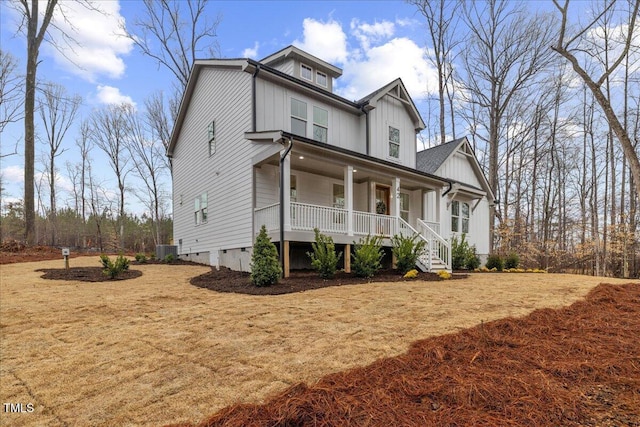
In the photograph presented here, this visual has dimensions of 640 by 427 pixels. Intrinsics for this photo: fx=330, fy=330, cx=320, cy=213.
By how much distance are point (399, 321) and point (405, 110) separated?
42.3ft

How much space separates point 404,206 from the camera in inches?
578

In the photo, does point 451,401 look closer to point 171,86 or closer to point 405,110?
point 405,110

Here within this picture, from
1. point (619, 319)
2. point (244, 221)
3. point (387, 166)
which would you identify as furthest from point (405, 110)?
point (619, 319)

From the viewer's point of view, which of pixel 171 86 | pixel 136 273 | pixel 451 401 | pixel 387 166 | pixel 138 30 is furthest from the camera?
pixel 171 86

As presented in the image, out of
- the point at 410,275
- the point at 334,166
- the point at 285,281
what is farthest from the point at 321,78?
Result: the point at 285,281

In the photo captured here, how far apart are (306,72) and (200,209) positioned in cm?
725

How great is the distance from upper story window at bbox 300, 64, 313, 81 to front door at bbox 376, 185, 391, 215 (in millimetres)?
5316

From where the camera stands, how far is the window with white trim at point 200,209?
13.7m

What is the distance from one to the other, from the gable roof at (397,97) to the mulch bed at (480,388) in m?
11.5

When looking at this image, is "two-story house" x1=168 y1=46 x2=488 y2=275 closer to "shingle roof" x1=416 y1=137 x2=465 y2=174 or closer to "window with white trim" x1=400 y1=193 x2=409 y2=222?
"window with white trim" x1=400 y1=193 x2=409 y2=222

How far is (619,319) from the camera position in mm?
4480

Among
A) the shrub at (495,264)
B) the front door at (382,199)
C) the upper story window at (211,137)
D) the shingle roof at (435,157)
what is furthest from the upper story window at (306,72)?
the shrub at (495,264)

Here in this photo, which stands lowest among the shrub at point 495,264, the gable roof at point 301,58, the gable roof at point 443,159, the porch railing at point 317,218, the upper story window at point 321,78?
the shrub at point 495,264

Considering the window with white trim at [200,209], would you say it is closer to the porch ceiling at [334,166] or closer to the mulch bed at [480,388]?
the porch ceiling at [334,166]
